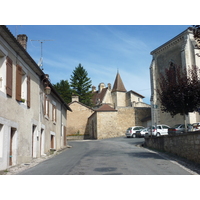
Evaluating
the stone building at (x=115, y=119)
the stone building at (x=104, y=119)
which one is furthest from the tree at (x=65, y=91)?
the stone building at (x=115, y=119)

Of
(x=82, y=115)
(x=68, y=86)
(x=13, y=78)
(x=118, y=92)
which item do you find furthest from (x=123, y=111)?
(x=13, y=78)

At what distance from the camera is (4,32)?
9188 millimetres

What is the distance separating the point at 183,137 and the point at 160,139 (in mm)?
4456

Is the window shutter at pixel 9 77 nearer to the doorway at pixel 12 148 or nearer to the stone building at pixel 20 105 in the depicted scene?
the stone building at pixel 20 105

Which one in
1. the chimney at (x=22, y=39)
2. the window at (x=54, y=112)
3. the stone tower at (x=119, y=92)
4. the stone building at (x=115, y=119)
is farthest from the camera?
the stone tower at (x=119, y=92)

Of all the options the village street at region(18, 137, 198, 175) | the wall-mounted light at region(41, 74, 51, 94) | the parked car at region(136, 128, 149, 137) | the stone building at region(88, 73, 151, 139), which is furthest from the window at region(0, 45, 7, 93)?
the stone building at region(88, 73, 151, 139)

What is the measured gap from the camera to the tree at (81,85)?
6059cm

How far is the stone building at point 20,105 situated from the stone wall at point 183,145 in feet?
24.0

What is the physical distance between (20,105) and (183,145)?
7841 millimetres

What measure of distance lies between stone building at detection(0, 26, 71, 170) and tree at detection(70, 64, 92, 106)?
42894 mm

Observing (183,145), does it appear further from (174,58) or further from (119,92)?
(119,92)

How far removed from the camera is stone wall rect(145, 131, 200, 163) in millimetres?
10859

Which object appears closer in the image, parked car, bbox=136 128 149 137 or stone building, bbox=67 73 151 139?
parked car, bbox=136 128 149 137

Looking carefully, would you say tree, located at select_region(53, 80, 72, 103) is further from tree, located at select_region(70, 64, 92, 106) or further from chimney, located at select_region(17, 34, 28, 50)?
chimney, located at select_region(17, 34, 28, 50)
